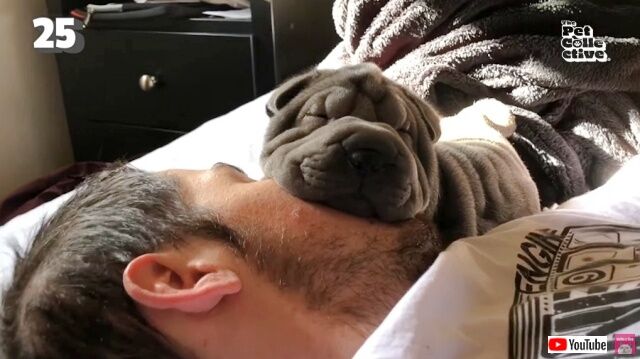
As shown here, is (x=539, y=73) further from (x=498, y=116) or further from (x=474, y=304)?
(x=474, y=304)

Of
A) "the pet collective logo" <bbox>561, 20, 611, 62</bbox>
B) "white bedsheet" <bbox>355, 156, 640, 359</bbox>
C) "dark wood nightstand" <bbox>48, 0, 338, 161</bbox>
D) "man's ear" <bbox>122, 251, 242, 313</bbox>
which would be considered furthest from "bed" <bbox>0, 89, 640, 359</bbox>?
"dark wood nightstand" <bbox>48, 0, 338, 161</bbox>

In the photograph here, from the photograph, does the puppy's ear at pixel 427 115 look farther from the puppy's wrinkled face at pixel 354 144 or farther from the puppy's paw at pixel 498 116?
the puppy's paw at pixel 498 116

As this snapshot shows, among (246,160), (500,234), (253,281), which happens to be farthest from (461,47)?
(253,281)

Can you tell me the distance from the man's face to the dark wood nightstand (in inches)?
33.0

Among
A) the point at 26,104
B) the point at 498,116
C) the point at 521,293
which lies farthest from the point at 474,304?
the point at 26,104

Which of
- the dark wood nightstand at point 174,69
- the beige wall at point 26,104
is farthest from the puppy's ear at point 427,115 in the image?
the beige wall at point 26,104

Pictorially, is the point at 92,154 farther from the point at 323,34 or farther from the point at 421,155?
the point at 421,155

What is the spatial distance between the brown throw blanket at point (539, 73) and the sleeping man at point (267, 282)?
11.4 inches

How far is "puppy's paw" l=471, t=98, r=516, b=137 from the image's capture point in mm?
860

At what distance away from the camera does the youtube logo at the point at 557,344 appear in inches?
17.2

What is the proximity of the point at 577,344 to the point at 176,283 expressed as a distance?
0.27m

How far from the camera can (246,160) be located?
40.1 inches

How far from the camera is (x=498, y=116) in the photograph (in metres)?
0.87

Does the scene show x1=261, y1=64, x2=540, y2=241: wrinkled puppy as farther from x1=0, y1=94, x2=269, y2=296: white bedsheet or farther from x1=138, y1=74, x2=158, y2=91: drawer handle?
x1=138, y1=74, x2=158, y2=91: drawer handle
